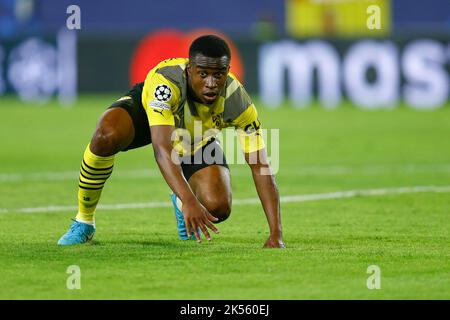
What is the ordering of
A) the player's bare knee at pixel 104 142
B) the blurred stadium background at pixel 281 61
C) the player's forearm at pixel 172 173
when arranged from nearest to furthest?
the player's forearm at pixel 172 173
the player's bare knee at pixel 104 142
the blurred stadium background at pixel 281 61

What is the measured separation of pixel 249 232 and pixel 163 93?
168cm

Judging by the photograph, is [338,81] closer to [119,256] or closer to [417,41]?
[417,41]

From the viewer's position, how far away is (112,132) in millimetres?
7340

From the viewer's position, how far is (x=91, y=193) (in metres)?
7.59

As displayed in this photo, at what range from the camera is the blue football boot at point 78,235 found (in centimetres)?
740

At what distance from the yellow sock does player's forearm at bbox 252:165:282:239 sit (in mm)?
1071

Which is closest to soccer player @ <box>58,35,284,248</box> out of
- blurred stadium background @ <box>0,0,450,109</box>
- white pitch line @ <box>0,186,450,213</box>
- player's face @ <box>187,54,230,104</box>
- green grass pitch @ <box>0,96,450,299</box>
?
player's face @ <box>187,54,230,104</box>

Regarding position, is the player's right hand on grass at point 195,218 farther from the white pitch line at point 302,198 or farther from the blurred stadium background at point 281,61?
the blurred stadium background at point 281,61

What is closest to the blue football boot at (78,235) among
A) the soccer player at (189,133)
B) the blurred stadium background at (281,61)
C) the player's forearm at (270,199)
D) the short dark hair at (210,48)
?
the soccer player at (189,133)

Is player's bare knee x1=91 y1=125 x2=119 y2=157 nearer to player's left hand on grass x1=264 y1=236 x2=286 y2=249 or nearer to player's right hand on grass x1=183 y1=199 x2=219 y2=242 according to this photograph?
player's right hand on grass x1=183 y1=199 x2=219 y2=242

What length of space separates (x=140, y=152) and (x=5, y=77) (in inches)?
396

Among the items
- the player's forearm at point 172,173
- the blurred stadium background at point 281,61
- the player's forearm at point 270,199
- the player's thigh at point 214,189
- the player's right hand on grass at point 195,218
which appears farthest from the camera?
the blurred stadium background at point 281,61

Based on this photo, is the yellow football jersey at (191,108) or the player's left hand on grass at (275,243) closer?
the yellow football jersey at (191,108)
